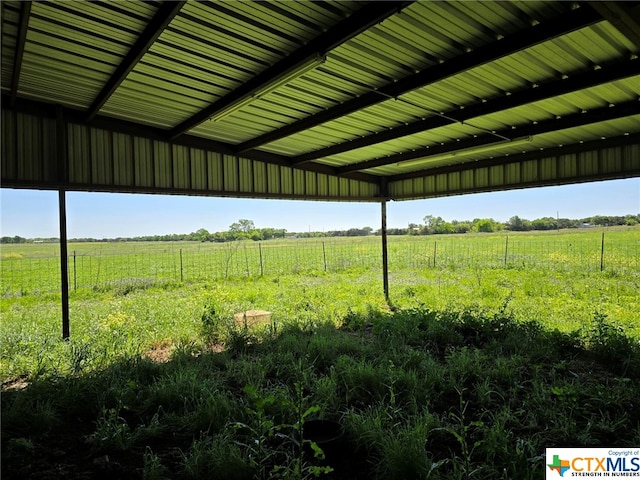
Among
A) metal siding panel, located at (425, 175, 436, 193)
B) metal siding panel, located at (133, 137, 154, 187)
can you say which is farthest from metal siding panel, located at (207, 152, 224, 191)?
metal siding panel, located at (425, 175, 436, 193)

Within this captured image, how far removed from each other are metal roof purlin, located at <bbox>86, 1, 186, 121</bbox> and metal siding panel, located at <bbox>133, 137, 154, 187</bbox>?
1063mm

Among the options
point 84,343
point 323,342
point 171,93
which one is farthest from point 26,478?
point 171,93

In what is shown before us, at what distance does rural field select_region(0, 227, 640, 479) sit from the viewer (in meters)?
2.62

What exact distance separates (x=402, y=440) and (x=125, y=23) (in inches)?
163

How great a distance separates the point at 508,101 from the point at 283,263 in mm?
13462

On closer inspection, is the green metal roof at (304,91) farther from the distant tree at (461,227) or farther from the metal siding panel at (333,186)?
the distant tree at (461,227)

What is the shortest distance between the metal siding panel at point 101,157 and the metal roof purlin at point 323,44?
2072 millimetres

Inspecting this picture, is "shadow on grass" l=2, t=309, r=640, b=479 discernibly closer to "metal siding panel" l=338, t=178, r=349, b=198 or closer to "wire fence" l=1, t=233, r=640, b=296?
"metal siding panel" l=338, t=178, r=349, b=198

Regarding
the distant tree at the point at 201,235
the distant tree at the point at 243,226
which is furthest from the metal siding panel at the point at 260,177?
the distant tree at the point at 243,226

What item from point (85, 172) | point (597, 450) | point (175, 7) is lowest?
point (597, 450)

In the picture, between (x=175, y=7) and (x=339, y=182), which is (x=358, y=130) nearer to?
(x=339, y=182)

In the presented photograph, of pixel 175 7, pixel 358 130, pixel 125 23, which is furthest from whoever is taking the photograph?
pixel 358 130

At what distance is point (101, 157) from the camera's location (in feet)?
17.5

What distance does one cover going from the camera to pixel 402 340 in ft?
17.9
